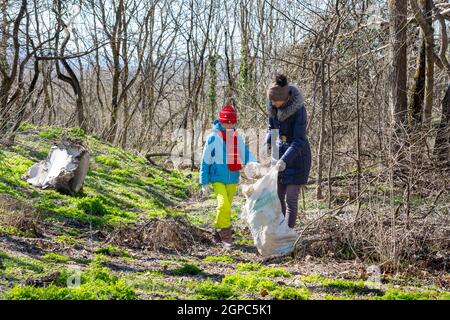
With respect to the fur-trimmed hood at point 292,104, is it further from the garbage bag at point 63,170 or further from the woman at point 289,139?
the garbage bag at point 63,170

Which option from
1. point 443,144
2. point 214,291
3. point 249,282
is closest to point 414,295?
point 249,282

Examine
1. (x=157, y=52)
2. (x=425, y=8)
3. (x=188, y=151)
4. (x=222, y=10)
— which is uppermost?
(x=222, y=10)

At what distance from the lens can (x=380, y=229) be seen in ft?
19.6

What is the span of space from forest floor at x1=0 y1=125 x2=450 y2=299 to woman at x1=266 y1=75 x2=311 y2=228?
2.48 ft

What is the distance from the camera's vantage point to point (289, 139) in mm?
6750

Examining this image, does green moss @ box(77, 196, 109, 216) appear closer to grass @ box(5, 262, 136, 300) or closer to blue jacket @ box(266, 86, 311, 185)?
blue jacket @ box(266, 86, 311, 185)

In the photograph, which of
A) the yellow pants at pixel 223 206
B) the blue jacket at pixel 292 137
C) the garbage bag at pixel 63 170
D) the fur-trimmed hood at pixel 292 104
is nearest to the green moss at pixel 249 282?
the blue jacket at pixel 292 137

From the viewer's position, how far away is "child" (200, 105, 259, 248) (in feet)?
23.8

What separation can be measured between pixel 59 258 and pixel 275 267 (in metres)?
2.08

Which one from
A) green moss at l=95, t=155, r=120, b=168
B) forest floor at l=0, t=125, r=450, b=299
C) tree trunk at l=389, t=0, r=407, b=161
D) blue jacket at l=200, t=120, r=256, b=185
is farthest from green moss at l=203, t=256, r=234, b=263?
green moss at l=95, t=155, r=120, b=168

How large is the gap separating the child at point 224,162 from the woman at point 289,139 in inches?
19.7

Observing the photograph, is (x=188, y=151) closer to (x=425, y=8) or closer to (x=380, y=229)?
(x=425, y=8)
